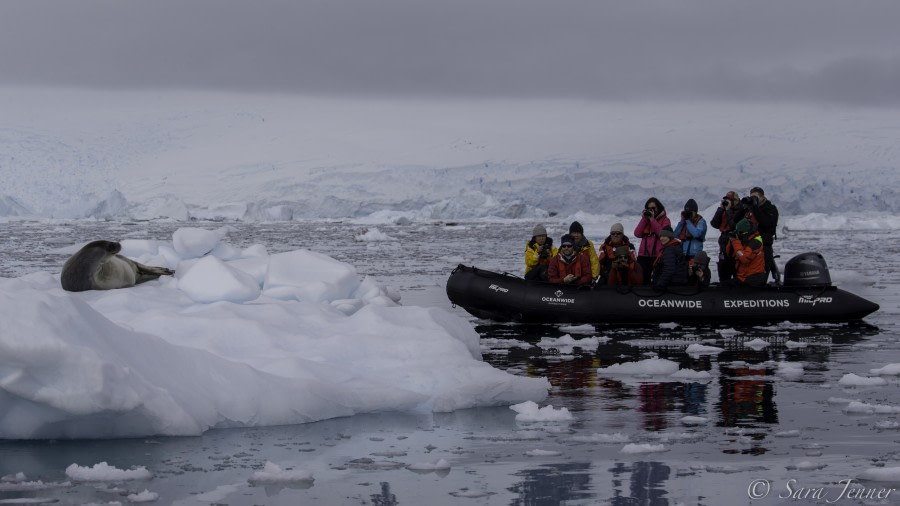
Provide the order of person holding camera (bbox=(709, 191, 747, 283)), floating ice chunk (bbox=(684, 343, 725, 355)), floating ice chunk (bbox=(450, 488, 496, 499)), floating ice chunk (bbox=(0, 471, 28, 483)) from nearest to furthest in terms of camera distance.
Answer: floating ice chunk (bbox=(450, 488, 496, 499))
floating ice chunk (bbox=(0, 471, 28, 483))
floating ice chunk (bbox=(684, 343, 725, 355))
person holding camera (bbox=(709, 191, 747, 283))

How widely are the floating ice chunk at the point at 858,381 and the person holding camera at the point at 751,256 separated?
149 inches

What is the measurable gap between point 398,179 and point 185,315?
128 feet

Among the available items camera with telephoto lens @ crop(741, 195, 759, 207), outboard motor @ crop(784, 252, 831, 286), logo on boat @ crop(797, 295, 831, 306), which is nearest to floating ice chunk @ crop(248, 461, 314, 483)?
logo on boat @ crop(797, 295, 831, 306)

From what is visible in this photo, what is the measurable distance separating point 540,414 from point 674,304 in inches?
206

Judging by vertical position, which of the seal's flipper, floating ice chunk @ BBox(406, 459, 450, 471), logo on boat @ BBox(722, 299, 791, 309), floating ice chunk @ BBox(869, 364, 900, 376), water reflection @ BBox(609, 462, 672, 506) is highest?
the seal's flipper

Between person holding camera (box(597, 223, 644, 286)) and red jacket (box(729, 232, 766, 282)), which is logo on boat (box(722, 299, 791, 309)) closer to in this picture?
red jacket (box(729, 232, 766, 282))

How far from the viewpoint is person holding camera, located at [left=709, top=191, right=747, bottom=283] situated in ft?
37.3

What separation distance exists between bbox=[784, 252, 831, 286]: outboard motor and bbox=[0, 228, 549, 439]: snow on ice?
15.9ft

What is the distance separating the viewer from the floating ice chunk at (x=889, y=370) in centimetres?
757

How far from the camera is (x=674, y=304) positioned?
10859 millimetres

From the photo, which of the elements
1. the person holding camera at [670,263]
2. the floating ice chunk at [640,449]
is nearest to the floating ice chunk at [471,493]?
the floating ice chunk at [640,449]

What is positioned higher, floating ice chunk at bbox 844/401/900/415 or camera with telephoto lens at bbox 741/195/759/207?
camera with telephoto lens at bbox 741/195/759/207

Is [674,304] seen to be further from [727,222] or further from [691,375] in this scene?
[691,375]

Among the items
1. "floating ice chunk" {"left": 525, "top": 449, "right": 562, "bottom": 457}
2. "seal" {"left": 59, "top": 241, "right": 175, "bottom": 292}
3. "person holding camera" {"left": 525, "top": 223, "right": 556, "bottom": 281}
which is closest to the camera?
"floating ice chunk" {"left": 525, "top": 449, "right": 562, "bottom": 457}
